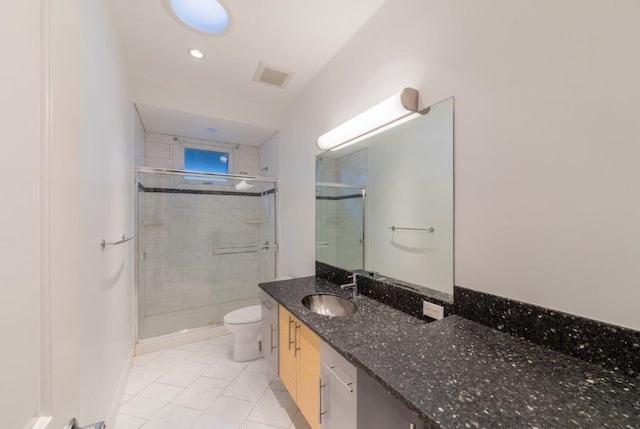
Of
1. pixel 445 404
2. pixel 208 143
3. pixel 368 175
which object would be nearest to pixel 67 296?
pixel 445 404

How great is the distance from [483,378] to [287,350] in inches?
46.6

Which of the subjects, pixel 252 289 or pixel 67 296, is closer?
pixel 67 296

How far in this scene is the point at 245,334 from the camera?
90.5 inches

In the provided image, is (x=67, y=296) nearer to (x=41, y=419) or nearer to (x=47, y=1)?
(x=41, y=419)

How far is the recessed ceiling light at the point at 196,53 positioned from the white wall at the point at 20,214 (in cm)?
186

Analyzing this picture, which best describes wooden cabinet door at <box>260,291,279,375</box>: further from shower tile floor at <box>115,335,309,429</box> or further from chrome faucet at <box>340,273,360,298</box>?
chrome faucet at <box>340,273,360,298</box>

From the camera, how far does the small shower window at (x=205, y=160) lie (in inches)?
139

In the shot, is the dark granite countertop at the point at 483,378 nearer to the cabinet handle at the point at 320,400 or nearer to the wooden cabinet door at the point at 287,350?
the cabinet handle at the point at 320,400

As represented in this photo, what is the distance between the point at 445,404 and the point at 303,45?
2.29 m

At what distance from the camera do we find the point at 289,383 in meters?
1.58

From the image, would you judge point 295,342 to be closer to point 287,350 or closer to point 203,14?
point 287,350

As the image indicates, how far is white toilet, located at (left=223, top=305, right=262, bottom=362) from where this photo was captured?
228 cm

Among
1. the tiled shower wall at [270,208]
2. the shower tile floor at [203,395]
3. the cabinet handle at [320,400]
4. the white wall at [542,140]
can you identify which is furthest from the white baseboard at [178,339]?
the white wall at [542,140]

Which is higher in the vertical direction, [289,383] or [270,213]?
[270,213]
